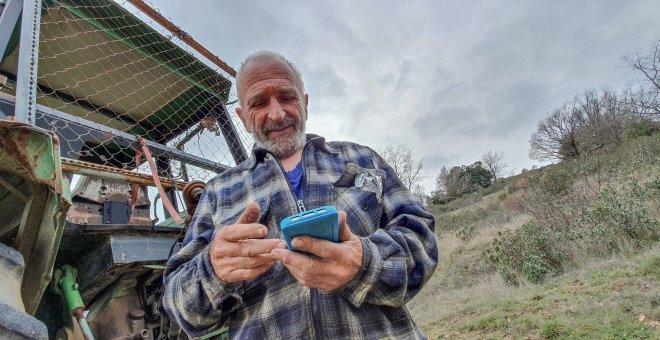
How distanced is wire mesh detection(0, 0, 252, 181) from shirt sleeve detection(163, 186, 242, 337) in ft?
4.94

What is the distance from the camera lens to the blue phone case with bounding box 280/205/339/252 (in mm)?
830

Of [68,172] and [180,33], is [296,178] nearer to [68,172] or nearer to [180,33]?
[68,172]

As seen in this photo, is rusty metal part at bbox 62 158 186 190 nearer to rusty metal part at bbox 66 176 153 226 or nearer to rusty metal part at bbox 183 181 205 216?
rusty metal part at bbox 66 176 153 226

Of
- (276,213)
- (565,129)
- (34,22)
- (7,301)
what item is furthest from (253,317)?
(565,129)

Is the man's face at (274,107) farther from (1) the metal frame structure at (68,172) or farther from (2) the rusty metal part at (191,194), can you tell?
(1) the metal frame structure at (68,172)

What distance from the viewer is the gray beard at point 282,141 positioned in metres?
1.66

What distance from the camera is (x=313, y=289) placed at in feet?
3.87

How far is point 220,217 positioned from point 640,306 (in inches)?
150

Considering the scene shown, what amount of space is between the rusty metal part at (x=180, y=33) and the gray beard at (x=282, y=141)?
7.44 feet

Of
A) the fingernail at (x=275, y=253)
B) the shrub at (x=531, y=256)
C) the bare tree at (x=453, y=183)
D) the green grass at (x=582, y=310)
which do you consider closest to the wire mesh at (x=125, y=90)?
the fingernail at (x=275, y=253)

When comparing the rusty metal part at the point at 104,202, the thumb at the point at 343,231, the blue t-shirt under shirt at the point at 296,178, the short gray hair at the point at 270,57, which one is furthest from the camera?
the rusty metal part at the point at 104,202

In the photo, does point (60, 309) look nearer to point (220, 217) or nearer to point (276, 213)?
point (220, 217)

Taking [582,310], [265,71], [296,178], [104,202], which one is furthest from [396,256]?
[582,310]

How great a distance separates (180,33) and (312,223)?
324cm
